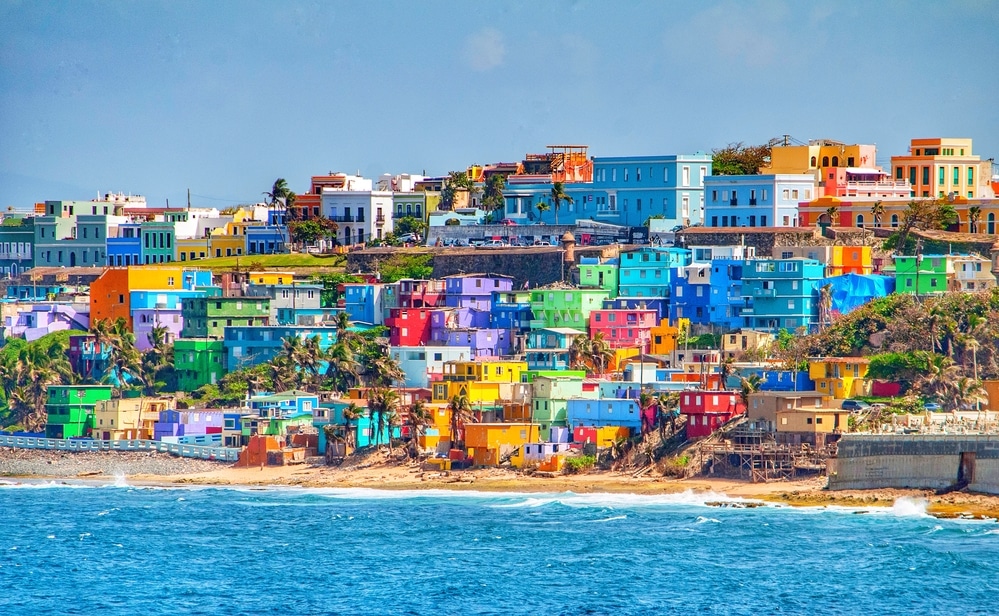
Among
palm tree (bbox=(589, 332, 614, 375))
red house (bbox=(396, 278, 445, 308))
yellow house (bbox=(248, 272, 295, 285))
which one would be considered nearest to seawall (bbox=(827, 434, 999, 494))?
palm tree (bbox=(589, 332, 614, 375))

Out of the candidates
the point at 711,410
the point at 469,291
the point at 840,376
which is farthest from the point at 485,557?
the point at 469,291

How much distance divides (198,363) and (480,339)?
15.0 m

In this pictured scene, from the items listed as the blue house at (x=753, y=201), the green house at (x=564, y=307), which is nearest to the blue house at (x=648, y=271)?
the green house at (x=564, y=307)

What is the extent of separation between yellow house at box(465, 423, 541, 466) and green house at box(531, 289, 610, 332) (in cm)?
1749

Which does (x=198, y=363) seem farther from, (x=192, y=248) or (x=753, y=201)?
(x=753, y=201)

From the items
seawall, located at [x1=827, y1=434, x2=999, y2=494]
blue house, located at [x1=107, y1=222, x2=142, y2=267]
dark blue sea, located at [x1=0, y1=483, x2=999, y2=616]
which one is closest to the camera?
dark blue sea, located at [x1=0, y1=483, x2=999, y2=616]

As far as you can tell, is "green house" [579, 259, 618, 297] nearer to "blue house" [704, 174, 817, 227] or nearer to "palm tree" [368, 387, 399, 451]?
"blue house" [704, 174, 817, 227]

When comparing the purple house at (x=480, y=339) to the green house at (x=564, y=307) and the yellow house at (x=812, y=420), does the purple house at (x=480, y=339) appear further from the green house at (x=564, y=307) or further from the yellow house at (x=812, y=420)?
the yellow house at (x=812, y=420)

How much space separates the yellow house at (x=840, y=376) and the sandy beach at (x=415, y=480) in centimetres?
811

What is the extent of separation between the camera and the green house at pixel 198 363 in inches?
4589

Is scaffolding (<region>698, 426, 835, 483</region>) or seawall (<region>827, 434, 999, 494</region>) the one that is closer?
seawall (<region>827, 434, 999, 494</region>)

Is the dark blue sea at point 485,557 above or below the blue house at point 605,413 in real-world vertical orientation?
below

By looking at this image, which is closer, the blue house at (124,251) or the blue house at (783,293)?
the blue house at (783,293)

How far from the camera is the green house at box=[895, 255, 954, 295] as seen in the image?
112m
